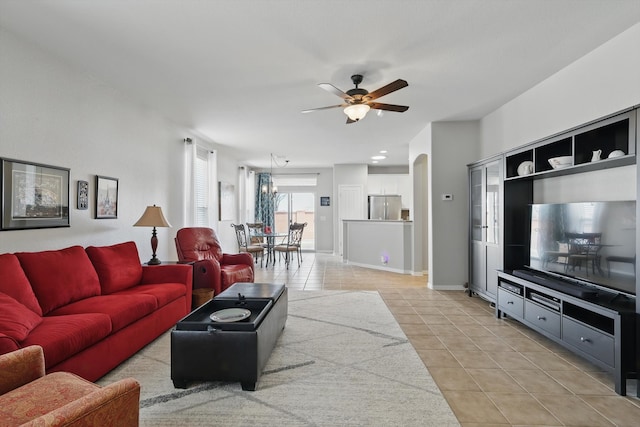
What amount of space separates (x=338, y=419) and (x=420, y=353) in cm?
123

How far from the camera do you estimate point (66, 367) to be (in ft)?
6.56

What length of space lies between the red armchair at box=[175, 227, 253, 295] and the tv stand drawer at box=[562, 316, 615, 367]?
3.70m

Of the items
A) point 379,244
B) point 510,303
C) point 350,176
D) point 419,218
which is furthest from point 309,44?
point 350,176

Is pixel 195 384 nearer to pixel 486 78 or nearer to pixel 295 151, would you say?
pixel 486 78

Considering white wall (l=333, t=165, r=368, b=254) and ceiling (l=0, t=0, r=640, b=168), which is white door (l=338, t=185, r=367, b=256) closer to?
white wall (l=333, t=165, r=368, b=254)

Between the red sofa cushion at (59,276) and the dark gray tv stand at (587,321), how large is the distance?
4132mm

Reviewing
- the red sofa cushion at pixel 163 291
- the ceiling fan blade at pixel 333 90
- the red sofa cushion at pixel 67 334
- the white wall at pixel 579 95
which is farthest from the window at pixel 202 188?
the white wall at pixel 579 95

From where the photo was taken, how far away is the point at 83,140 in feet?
10.9

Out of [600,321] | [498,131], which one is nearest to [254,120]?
[498,131]

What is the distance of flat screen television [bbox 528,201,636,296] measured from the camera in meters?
2.47

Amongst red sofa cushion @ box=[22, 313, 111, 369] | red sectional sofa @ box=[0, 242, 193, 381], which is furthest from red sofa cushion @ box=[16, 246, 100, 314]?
red sofa cushion @ box=[22, 313, 111, 369]

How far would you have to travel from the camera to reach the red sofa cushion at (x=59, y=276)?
241 centimetres

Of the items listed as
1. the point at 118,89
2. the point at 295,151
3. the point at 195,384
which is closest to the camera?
the point at 195,384

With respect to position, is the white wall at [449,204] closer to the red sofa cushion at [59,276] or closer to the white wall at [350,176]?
the white wall at [350,176]
